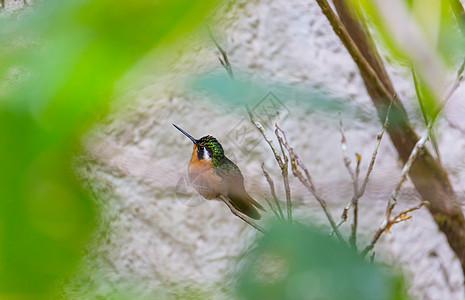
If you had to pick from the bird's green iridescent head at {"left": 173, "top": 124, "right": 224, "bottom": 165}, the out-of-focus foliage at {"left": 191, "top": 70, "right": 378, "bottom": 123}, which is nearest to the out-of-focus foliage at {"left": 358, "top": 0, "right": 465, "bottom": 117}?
the out-of-focus foliage at {"left": 191, "top": 70, "right": 378, "bottom": 123}

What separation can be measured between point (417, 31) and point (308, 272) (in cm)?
14

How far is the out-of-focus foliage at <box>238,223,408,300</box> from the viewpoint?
149mm

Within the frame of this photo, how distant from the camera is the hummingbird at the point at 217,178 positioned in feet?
2.11

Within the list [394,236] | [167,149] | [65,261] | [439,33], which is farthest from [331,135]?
[65,261]

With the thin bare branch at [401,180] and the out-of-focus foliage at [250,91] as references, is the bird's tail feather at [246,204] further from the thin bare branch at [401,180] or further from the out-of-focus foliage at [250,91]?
the out-of-focus foliage at [250,91]

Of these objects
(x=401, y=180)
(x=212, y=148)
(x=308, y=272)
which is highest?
(x=308, y=272)

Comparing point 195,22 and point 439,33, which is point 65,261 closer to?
point 195,22

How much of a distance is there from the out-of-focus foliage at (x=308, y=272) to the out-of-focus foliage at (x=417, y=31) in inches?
3.9

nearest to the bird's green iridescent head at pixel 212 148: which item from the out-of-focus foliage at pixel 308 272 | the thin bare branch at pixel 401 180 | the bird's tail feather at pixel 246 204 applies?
the bird's tail feather at pixel 246 204

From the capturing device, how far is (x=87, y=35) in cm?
13

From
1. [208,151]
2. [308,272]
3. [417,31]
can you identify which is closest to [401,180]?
[417,31]

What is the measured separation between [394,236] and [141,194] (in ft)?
2.80

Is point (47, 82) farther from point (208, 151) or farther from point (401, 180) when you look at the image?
point (208, 151)

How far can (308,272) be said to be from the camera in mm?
149
